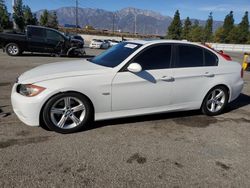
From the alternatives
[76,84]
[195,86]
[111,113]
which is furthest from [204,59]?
[76,84]

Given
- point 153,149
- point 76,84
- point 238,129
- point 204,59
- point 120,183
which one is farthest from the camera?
point 204,59

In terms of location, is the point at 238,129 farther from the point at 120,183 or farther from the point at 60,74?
the point at 60,74

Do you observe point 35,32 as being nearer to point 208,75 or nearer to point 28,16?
point 208,75

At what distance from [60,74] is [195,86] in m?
2.63

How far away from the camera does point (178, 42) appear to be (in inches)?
211

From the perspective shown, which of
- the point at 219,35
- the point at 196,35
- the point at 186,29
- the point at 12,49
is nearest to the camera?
the point at 12,49

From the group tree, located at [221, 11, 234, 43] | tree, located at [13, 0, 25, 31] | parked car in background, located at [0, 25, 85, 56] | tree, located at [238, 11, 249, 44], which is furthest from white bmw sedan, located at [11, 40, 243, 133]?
tree, located at [221, 11, 234, 43]

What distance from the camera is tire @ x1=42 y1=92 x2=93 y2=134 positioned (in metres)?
4.27

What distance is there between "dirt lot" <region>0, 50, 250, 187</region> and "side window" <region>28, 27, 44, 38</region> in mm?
11228

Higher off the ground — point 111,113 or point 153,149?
point 111,113

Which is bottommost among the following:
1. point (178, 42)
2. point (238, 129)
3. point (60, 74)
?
point (238, 129)

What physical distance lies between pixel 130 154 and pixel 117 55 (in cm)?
204

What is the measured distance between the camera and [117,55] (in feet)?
16.8

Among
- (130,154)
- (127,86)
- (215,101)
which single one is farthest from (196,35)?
(130,154)
